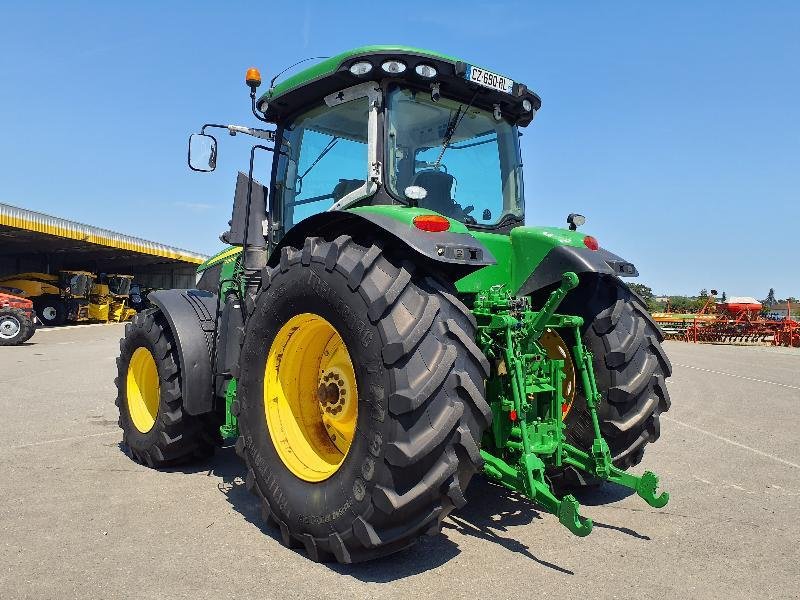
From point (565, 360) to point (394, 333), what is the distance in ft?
5.47

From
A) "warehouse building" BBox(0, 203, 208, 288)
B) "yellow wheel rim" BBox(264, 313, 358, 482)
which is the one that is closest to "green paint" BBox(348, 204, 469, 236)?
"yellow wheel rim" BBox(264, 313, 358, 482)

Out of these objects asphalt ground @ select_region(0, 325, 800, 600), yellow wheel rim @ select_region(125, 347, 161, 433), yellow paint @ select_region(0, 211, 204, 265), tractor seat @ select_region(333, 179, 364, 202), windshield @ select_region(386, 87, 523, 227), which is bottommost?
asphalt ground @ select_region(0, 325, 800, 600)

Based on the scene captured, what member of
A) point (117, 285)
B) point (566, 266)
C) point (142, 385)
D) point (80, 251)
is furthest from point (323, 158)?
point (80, 251)

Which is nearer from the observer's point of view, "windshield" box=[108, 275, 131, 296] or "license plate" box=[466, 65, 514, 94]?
"license plate" box=[466, 65, 514, 94]

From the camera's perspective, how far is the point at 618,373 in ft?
11.6

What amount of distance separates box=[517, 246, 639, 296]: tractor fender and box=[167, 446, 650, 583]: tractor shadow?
4.24 feet

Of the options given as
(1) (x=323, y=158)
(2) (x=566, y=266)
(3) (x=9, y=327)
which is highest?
(1) (x=323, y=158)

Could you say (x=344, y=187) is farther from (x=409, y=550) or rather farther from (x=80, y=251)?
(x=80, y=251)

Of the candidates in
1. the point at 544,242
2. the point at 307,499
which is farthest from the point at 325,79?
the point at 307,499

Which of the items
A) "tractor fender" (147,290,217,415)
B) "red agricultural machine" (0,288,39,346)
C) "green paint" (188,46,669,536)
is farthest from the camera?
"red agricultural machine" (0,288,39,346)

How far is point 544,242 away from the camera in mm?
3537

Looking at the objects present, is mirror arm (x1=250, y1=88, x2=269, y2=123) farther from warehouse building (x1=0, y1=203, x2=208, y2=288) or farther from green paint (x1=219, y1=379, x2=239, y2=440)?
warehouse building (x1=0, y1=203, x2=208, y2=288)

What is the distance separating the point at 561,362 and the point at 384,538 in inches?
50.7

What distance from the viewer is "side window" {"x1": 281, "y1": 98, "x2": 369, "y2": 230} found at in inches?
145
